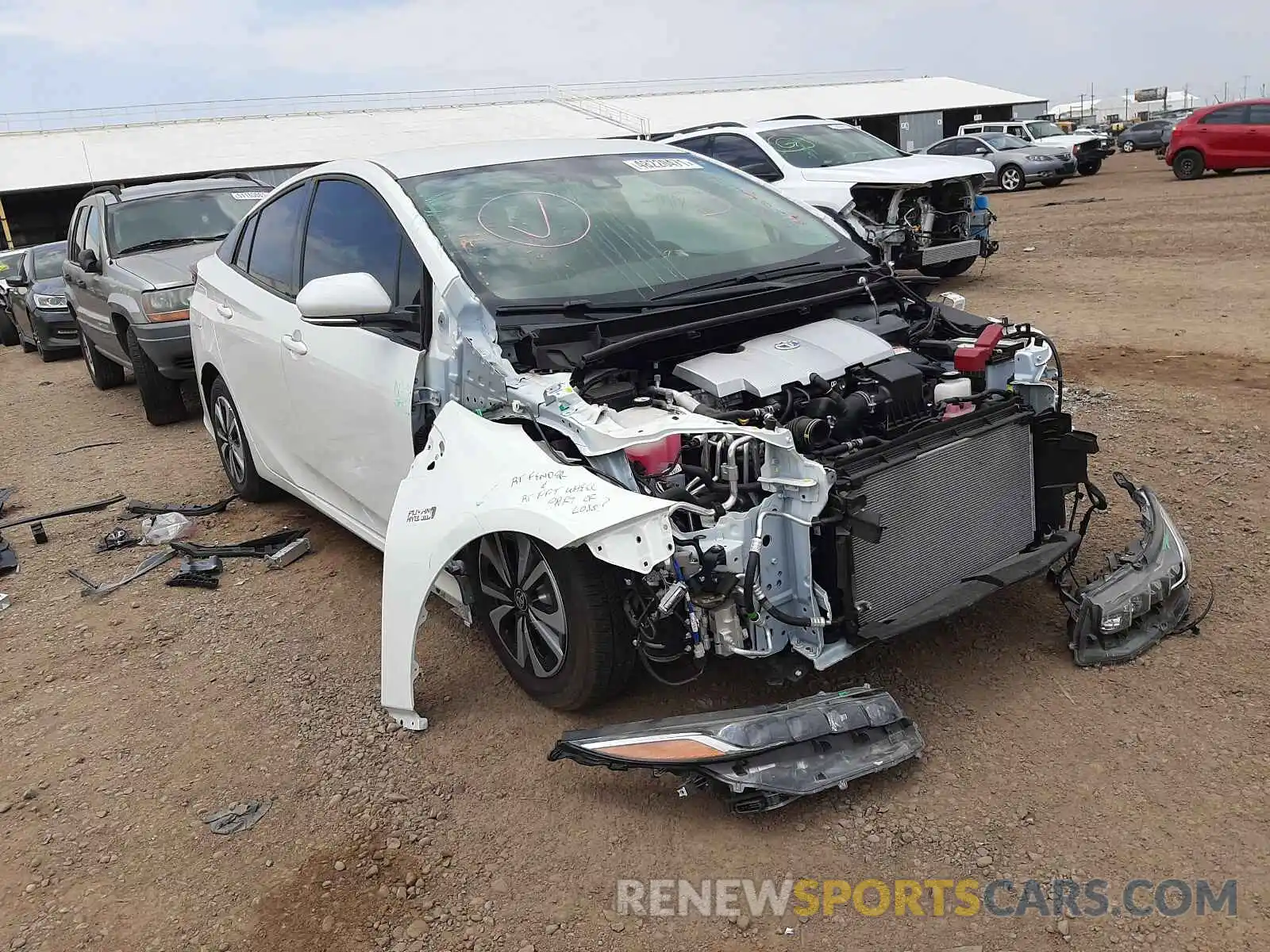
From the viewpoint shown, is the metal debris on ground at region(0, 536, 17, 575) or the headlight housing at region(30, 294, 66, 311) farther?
the headlight housing at region(30, 294, 66, 311)

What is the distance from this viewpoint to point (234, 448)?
18.9ft

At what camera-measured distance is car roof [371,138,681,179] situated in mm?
4113

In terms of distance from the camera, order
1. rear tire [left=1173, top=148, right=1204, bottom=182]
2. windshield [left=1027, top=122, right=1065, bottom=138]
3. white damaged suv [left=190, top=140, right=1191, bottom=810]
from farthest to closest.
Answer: windshield [left=1027, top=122, right=1065, bottom=138] → rear tire [left=1173, top=148, right=1204, bottom=182] → white damaged suv [left=190, top=140, right=1191, bottom=810]

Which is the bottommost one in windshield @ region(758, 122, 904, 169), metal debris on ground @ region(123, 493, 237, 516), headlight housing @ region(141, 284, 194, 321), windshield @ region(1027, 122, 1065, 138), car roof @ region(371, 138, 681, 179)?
metal debris on ground @ region(123, 493, 237, 516)

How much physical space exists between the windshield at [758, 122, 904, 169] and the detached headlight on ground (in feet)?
27.3

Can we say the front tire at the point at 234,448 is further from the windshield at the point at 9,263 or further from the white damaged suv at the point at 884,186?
the windshield at the point at 9,263

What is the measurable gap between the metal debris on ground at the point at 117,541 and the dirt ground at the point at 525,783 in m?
0.45

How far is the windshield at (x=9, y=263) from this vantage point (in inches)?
640

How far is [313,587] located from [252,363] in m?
1.12

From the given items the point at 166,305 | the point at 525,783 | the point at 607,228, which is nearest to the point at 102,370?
the point at 166,305

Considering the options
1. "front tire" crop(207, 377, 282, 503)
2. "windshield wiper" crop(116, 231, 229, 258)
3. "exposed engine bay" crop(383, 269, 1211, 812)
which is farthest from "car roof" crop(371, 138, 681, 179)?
"windshield wiper" crop(116, 231, 229, 258)

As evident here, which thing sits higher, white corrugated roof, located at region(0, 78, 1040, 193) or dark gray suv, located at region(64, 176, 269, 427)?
white corrugated roof, located at region(0, 78, 1040, 193)

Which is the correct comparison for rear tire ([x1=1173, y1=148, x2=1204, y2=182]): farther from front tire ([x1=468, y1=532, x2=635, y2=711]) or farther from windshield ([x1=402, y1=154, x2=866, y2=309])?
front tire ([x1=468, y1=532, x2=635, y2=711])

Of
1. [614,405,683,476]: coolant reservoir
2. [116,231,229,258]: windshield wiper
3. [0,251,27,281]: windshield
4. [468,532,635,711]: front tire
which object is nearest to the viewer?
[614,405,683,476]: coolant reservoir
